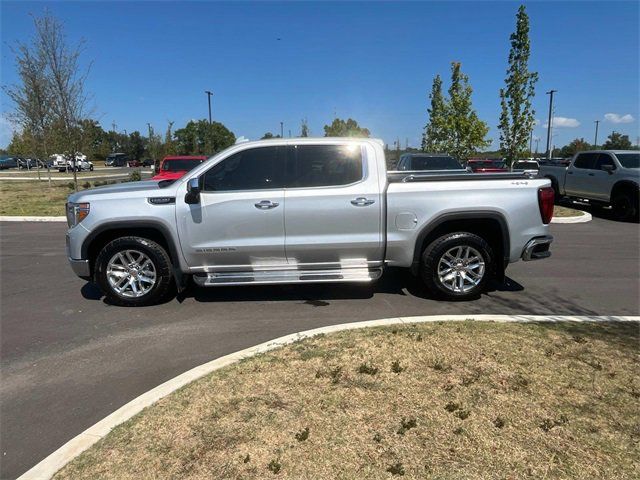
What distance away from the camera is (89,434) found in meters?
3.14

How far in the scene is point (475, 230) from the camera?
19.7 ft

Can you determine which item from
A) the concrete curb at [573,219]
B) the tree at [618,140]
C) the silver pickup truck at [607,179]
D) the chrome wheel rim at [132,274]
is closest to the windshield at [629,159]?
the silver pickup truck at [607,179]

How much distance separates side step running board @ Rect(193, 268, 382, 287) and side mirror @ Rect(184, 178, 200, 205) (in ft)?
2.93

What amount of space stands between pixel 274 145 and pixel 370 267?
1.87 m

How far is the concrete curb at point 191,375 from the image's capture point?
2902 millimetres

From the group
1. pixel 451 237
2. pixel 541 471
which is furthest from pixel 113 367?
pixel 451 237

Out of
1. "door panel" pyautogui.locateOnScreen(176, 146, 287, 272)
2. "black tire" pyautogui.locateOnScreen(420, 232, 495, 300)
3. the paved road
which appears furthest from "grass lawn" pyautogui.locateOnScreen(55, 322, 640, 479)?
"door panel" pyautogui.locateOnScreen(176, 146, 287, 272)

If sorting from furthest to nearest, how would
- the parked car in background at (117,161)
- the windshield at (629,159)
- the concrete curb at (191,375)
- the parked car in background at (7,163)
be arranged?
the parked car in background at (117,161) < the parked car in background at (7,163) < the windshield at (629,159) < the concrete curb at (191,375)

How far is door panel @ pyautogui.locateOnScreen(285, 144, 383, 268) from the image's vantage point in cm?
562

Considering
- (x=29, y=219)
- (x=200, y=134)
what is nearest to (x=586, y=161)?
(x=29, y=219)

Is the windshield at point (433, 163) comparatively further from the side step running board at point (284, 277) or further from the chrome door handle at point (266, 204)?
the chrome door handle at point (266, 204)

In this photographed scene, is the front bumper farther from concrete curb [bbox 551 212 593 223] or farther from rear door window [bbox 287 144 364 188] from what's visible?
concrete curb [bbox 551 212 593 223]

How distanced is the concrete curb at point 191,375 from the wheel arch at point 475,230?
958mm

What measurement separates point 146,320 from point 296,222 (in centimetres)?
202
